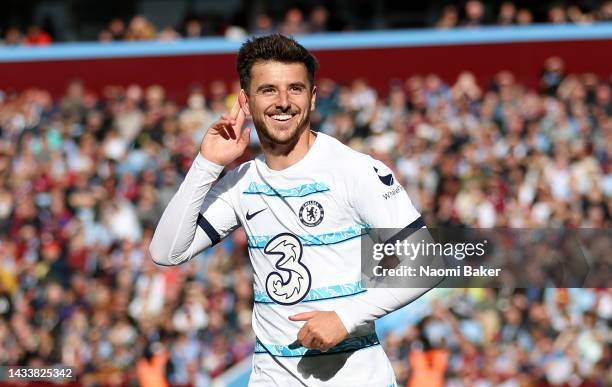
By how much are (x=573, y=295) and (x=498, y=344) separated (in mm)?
964

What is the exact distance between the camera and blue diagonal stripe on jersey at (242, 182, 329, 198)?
4.99 m

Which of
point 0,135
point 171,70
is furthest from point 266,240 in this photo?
point 171,70

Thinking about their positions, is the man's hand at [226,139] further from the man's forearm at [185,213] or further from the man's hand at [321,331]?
the man's hand at [321,331]

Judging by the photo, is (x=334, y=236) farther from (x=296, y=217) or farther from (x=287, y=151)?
(x=287, y=151)

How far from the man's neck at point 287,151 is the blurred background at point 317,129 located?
6375mm

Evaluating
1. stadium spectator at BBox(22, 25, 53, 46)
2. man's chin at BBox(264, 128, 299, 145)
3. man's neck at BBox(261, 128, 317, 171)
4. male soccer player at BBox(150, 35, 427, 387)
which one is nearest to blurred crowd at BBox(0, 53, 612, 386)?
stadium spectator at BBox(22, 25, 53, 46)

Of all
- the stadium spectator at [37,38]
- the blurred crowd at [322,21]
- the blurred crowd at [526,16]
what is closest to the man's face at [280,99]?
the blurred crowd at [322,21]

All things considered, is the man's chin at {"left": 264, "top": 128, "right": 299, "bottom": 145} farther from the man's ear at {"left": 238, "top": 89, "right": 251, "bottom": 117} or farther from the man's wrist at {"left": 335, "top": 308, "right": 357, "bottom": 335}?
the man's wrist at {"left": 335, "top": 308, "right": 357, "bottom": 335}

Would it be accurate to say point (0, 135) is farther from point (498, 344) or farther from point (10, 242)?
point (498, 344)

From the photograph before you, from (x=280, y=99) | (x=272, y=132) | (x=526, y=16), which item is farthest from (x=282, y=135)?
(x=526, y=16)

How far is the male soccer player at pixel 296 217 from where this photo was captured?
4934 mm

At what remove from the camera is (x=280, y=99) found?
16.2 ft

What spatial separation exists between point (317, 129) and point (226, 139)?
10.3m

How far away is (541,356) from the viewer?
11289 millimetres
